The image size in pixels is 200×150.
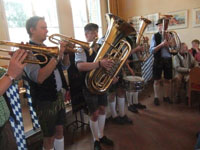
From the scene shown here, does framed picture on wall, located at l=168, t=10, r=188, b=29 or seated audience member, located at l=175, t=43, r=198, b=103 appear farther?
framed picture on wall, located at l=168, t=10, r=188, b=29

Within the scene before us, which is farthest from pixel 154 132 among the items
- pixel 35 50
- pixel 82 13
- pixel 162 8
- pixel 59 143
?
pixel 162 8

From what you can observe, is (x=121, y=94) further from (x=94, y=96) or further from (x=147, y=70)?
(x=147, y=70)

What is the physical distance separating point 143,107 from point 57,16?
8.87 ft

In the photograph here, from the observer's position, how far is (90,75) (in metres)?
1.78

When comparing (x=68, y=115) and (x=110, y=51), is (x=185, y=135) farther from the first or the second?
(x=68, y=115)

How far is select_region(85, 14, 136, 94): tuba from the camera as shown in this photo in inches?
70.0

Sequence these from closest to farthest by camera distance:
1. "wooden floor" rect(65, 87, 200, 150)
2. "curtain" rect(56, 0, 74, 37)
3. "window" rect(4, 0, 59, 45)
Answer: "wooden floor" rect(65, 87, 200, 150)
"window" rect(4, 0, 59, 45)
"curtain" rect(56, 0, 74, 37)

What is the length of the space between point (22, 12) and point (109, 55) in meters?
2.21

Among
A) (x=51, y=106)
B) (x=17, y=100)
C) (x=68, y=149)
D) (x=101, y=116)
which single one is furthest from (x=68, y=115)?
(x=51, y=106)

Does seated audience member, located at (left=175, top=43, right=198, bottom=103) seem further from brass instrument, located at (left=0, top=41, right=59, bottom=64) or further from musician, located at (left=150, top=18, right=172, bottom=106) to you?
brass instrument, located at (left=0, top=41, right=59, bottom=64)

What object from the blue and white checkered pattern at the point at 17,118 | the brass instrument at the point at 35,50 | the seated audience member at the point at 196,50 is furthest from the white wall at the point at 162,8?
the blue and white checkered pattern at the point at 17,118

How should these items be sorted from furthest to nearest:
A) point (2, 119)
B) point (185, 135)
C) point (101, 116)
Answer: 1. point (185, 135)
2. point (101, 116)
3. point (2, 119)

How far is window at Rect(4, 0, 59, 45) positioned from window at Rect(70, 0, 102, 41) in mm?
632

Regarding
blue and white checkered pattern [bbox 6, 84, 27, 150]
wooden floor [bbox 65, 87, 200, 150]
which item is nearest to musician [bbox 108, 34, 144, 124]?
wooden floor [bbox 65, 87, 200, 150]
